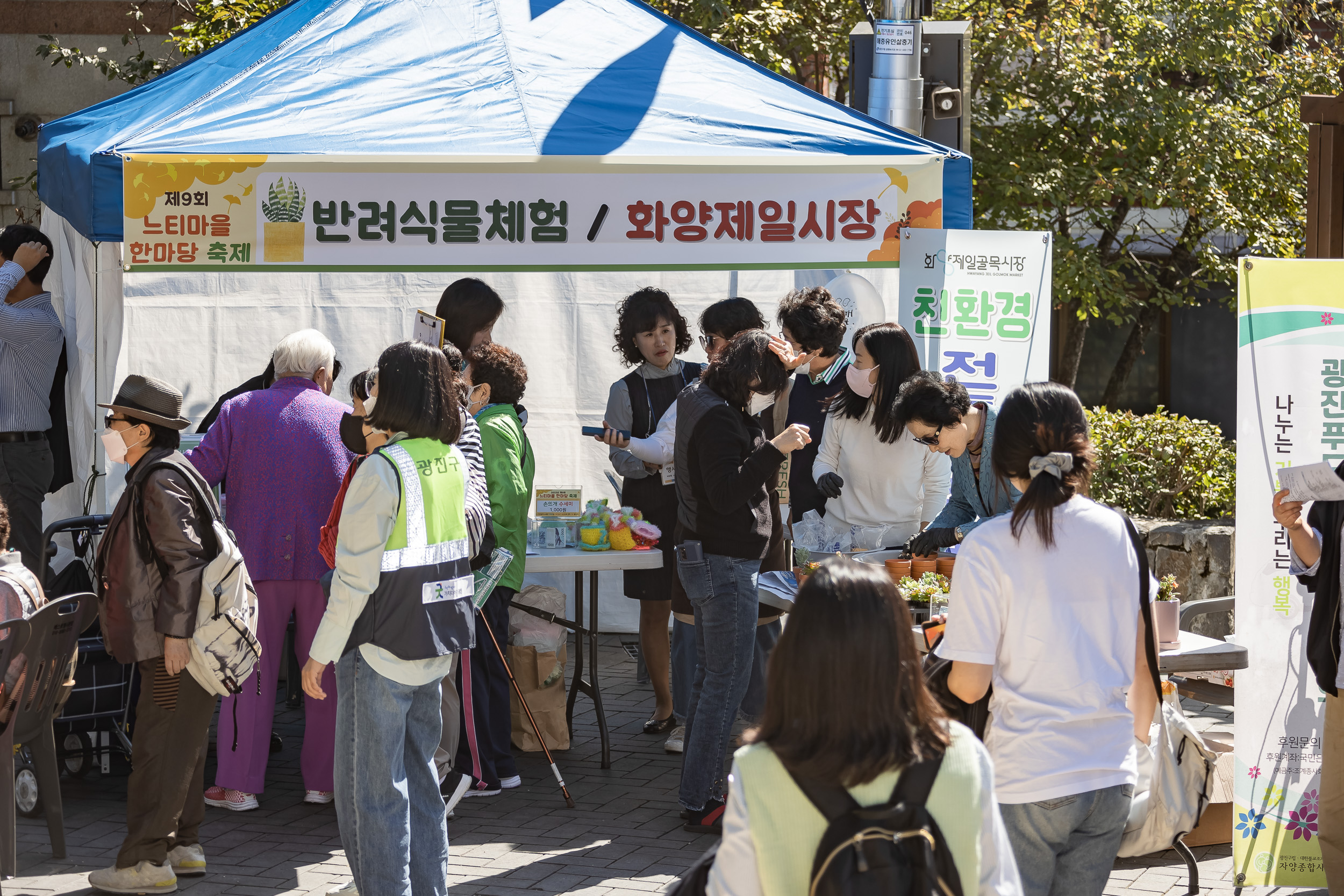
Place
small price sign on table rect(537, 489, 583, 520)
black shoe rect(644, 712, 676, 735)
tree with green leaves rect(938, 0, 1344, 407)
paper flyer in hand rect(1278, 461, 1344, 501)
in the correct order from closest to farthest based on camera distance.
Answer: paper flyer in hand rect(1278, 461, 1344, 501) < small price sign on table rect(537, 489, 583, 520) < black shoe rect(644, 712, 676, 735) < tree with green leaves rect(938, 0, 1344, 407)

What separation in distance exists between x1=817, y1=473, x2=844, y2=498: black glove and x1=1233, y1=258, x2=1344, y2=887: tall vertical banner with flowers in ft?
5.07

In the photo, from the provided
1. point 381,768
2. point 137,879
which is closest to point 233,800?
point 137,879

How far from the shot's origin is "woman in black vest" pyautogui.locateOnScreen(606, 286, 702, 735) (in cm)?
633

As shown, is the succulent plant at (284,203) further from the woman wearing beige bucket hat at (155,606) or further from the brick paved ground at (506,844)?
the brick paved ground at (506,844)

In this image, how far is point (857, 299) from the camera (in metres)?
7.21

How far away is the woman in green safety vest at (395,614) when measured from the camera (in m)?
3.85

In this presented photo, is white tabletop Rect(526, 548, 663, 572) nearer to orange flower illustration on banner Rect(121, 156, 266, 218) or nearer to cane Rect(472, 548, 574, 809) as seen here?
cane Rect(472, 548, 574, 809)

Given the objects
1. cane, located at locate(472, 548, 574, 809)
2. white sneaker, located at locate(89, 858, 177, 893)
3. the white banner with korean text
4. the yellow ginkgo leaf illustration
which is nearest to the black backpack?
cane, located at locate(472, 548, 574, 809)

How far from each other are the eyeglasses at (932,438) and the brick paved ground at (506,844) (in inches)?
62.9

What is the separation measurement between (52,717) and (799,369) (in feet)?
11.0

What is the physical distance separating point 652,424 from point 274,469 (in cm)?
180

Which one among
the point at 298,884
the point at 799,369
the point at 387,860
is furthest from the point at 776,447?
the point at 298,884

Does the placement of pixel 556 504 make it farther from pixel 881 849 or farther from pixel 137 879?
pixel 881 849

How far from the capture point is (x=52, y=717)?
181 inches
